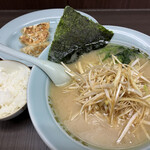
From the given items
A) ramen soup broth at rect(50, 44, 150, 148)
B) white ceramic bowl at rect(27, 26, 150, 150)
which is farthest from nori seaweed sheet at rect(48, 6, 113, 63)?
ramen soup broth at rect(50, 44, 150, 148)

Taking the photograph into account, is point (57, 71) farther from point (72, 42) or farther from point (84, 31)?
point (84, 31)

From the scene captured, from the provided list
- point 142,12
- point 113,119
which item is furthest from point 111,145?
point 142,12

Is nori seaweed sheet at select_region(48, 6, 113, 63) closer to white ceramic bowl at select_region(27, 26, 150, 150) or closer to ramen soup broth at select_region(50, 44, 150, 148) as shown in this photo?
white ceramic bowl at select_region(27, 26, 150, 150)

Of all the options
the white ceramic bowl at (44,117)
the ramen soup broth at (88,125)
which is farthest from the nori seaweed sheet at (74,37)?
the ramen soup broth at (88,125)

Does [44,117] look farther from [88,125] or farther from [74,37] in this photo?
[74,37]

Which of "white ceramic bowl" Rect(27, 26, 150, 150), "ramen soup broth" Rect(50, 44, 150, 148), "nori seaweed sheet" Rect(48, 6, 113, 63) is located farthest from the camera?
"nori seaweed sheet" Rect(48, 6, 113, 63)

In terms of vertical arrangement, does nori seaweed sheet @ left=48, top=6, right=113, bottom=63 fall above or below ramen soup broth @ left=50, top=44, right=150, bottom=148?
above
